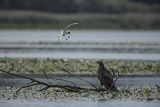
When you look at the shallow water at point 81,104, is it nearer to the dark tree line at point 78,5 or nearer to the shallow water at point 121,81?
the shallow water at point 121,81

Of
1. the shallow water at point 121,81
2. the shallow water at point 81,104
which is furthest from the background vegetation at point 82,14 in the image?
the shallow water at point 81,104

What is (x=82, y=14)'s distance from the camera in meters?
59.3

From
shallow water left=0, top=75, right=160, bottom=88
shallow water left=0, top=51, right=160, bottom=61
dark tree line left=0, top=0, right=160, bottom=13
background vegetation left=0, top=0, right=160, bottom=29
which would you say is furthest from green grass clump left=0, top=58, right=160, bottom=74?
dark tree line left=0, top=0, right=160, bottom=13

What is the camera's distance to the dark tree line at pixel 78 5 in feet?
197

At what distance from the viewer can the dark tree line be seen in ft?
197

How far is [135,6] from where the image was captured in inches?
2461

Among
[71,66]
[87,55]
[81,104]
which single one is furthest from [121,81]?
[87,55]

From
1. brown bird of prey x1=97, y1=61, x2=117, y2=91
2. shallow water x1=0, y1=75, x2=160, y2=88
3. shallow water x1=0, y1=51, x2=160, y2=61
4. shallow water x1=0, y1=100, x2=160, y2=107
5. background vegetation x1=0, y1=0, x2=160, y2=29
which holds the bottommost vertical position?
shallow water x1=0, y1=100, x2=160, y2=107

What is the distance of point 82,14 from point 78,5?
1659 millimetres

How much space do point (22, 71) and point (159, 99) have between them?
7.48 meters

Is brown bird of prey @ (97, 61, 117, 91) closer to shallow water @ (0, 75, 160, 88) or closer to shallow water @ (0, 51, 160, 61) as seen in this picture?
shallow water @ (0, 75, 160, 88)

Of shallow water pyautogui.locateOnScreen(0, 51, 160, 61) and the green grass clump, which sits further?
shallow water pyautogui.locateOnScreen(0, 51, 160, 61)

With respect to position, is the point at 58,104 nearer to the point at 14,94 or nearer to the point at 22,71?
the point at 14,94

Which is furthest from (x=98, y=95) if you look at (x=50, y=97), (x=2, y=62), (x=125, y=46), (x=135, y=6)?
(x=135, y=6)
